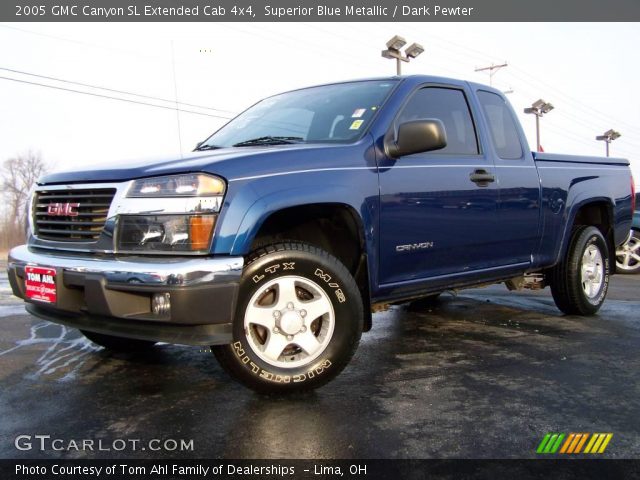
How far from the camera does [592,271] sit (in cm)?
530

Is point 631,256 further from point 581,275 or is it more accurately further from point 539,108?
point 539,108

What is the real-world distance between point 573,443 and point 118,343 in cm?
287

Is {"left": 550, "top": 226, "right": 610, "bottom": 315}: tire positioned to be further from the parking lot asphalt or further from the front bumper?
the front bumper

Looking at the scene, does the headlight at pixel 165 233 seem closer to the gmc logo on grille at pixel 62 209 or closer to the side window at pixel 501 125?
the gmc logo on grille at pixel 62 209

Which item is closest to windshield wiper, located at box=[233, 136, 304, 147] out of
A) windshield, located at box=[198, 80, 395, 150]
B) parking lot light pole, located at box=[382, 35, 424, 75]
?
windshield, located at box=[198, 80, 395, 150]

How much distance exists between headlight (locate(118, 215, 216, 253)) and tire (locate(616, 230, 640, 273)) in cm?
804

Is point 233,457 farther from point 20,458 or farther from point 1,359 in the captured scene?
point 1,359

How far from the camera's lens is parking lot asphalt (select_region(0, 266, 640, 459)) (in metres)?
2.39

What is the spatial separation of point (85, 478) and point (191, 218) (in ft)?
3.86

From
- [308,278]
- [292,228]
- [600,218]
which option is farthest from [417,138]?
[600,218]

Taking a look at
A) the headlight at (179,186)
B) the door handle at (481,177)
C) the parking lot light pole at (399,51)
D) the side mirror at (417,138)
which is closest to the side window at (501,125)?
the door handle at (481,177)

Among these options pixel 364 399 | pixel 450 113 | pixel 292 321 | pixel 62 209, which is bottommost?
pixel 364 399

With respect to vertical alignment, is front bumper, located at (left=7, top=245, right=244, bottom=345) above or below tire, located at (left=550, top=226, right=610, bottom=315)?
above

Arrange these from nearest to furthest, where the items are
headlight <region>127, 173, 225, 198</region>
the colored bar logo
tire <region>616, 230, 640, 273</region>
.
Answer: the colored bar logo → headlight <region>127, 173, 225, 198</region> → tire <region>616, 230, 640, 273</region>
